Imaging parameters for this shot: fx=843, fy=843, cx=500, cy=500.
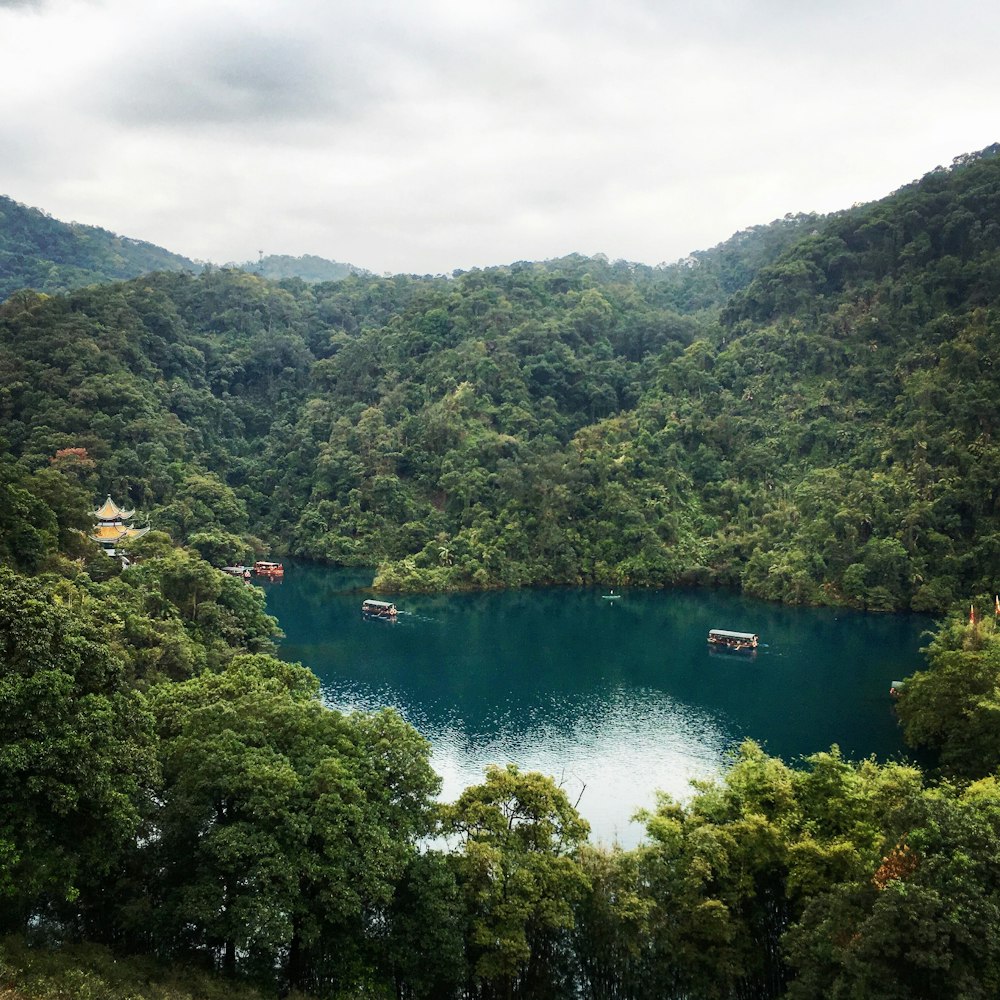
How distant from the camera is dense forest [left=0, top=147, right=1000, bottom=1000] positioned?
1112 cm

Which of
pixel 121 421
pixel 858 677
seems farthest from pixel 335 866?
pixel 121 421

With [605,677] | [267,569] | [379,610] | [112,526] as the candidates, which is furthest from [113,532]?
[605,677]

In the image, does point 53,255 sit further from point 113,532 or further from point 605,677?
A: point 605,677

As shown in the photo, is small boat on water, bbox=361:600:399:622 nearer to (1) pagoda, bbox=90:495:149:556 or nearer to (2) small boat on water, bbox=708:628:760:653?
(1) pagoda, bbox=90:495:149:556

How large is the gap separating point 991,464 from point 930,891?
3739cm

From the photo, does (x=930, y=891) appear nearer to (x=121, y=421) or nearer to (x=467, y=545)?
(x=467, y=545)

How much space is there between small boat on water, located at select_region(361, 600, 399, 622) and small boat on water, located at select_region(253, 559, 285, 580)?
10.2 metres

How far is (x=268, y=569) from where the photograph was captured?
166 ft

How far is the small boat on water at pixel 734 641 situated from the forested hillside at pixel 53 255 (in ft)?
235

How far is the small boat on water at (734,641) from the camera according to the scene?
36.7 meters

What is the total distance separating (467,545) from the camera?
49.9 metres

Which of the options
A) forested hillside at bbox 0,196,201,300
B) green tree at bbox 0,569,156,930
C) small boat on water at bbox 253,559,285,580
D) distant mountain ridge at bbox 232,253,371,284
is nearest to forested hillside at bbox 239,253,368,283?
distant mountain ridge at bbox 232,253,371,284

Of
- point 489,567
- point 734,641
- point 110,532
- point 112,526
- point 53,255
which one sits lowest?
point 734,641

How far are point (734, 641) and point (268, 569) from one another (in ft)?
91.0
